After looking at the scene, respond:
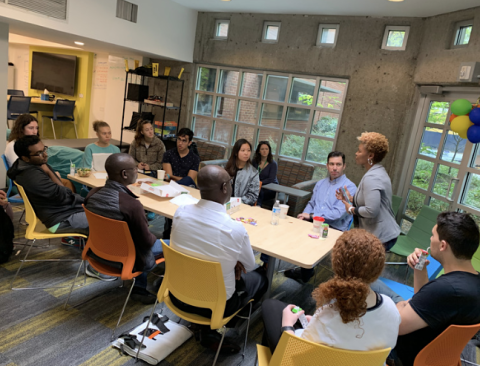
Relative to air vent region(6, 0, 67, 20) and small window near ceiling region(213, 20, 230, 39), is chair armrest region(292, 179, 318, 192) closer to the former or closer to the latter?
small window near ceiling region(213, 20, 230, 39)

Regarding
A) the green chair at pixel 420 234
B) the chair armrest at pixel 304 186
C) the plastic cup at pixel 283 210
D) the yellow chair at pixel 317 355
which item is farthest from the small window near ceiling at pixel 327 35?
the yellow chair at pixel 317 355

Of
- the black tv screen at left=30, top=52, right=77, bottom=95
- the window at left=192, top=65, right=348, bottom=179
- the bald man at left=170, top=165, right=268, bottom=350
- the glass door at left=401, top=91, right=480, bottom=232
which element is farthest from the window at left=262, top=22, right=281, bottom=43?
the black tv screen at left=30, top=52, right=77, bottom=95

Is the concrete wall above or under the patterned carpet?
above

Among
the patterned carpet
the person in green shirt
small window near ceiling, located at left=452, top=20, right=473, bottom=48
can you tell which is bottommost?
the patterned carpet

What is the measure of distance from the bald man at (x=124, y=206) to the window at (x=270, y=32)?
4.44 metres

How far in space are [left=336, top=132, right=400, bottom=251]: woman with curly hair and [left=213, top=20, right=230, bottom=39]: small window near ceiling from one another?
4.50 meters

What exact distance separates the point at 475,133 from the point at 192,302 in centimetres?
320

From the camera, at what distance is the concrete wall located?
5.10 meters

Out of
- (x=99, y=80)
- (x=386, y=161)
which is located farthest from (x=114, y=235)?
(x=99, y=80)

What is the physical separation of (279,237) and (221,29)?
17.0 feet

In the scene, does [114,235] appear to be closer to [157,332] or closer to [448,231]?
[157,332]

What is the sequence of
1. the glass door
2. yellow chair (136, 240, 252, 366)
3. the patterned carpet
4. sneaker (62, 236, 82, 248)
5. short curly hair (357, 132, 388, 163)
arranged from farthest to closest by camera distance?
1. the glass door
2. sneaker (62, 236, 82, 248)
3. short curly hair (357, 132, 388, 163)
4. the patterned carpet
5. yellow chair (136, 240, 252, 366)

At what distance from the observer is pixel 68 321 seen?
2.56 m

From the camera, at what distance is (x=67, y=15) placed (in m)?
4.46
